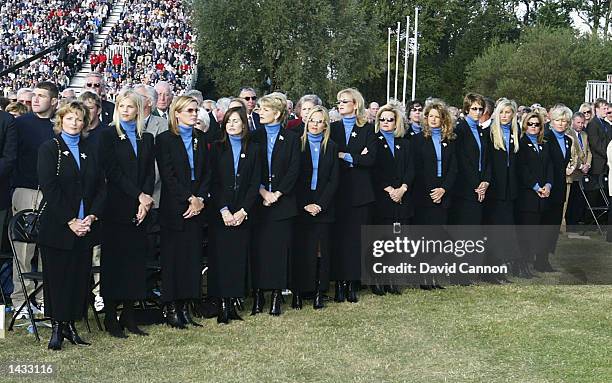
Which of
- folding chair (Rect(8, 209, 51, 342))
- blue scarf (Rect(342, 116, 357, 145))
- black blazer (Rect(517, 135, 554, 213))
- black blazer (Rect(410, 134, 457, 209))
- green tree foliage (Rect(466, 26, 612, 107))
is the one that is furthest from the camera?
green tree foliage (Rect(466, 26, 612, 107))

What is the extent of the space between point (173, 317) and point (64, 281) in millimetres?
1156

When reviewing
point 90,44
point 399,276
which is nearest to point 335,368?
point 399,276

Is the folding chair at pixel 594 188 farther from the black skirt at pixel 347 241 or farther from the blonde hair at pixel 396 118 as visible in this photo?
the black skirt at pixel 347 241

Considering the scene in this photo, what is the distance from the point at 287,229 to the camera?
9.27m

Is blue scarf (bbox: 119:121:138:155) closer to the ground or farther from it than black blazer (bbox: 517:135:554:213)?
farther from it

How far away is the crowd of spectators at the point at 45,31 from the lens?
44500 millimetres

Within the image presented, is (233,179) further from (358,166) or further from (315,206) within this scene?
(358,166)

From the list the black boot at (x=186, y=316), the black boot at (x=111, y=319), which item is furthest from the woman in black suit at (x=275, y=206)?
the black boot at (x=111, y=319)

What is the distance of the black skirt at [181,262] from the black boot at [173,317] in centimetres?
7

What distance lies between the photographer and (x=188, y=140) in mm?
8641

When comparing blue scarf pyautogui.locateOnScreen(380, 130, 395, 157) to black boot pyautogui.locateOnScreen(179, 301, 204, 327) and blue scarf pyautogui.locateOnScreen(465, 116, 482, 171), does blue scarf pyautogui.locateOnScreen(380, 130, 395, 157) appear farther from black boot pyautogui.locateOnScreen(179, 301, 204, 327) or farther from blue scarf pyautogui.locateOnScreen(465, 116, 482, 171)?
black boot pyautogui.locateOnScreen(179, 301, 204, 327)

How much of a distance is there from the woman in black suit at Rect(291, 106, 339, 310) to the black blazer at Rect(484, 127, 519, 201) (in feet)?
7.03

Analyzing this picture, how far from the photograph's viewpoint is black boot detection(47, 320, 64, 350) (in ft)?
25.4

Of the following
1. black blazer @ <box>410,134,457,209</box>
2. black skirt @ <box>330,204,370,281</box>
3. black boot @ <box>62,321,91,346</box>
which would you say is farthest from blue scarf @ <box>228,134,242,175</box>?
black blazer @ <box>410,134,457,209</box>
